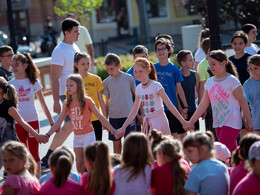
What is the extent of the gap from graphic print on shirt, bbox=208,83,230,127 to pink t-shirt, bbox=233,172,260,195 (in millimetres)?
2196

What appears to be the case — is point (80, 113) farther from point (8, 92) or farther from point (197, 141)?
point (197, 141)

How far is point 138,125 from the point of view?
8469mm

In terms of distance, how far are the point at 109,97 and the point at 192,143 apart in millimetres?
3267

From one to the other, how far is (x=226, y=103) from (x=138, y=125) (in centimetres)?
199

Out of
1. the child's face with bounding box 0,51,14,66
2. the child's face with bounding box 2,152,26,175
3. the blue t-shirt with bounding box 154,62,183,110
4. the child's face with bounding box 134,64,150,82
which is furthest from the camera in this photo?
the child's face with bounding box 0,51,14,66

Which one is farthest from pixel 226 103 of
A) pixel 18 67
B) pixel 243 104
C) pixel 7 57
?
pixel 7 57

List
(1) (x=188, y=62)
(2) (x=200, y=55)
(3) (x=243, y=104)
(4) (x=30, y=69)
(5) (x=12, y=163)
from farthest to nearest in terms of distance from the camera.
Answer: (2) (x=200, y=55) → (1) (x=188, y=62) → (4) (x=30, y=69) → (3) (x=243, y=104) → (5) (x=12, y=163)

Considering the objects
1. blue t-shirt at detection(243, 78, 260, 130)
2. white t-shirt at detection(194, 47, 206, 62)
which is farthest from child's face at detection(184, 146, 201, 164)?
white t-shirt at detection(194, 47, 206, 62)

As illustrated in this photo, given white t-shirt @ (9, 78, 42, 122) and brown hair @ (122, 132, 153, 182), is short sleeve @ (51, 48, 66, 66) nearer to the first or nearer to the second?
white t-shirt @ (9, 78, 42, 122)

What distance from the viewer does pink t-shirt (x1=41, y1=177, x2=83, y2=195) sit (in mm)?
5039

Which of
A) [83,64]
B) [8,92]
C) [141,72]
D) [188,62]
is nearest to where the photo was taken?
[8,92]

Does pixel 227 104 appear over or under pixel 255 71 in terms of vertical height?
under

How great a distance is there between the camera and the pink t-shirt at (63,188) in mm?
5039

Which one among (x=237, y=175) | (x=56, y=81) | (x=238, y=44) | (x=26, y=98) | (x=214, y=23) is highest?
(x=214, y=23)
